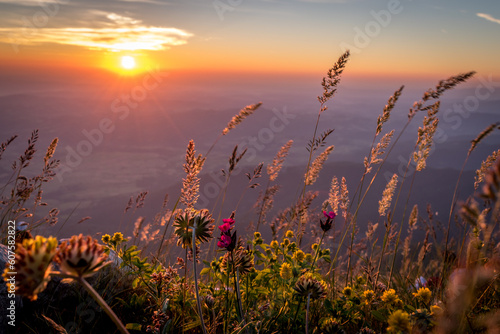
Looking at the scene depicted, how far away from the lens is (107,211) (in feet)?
77.4

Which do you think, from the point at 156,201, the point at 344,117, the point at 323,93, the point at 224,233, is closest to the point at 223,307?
the point at 224,233

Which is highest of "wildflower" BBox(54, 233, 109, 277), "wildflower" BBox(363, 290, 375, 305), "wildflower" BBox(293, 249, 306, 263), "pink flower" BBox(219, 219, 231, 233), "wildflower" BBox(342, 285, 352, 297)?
"wildflower" BBox(54, 233, 109, 277)

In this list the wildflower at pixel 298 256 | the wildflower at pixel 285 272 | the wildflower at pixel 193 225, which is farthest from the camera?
the wildflower at pixel 298 256

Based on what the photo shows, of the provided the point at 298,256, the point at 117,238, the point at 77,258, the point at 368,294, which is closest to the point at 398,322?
the point at 368,294

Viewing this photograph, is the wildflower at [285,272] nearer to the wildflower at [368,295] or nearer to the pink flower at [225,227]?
the wildflower at [368,295]

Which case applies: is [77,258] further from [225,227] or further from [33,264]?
[225,227]

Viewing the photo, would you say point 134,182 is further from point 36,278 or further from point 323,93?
point 36,278

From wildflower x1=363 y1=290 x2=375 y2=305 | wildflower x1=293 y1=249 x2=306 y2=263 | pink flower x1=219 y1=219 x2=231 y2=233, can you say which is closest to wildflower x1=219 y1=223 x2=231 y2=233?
pink flower x1=219 y1=219 x2=231 y2=233

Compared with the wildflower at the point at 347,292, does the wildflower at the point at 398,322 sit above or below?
above

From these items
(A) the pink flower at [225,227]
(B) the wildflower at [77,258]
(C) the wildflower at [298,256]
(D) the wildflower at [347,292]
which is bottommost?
(D) the wildflower at [347,292]

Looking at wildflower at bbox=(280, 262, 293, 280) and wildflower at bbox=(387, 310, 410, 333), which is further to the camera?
wildflower at bbox=(280, 262, 293, 280)

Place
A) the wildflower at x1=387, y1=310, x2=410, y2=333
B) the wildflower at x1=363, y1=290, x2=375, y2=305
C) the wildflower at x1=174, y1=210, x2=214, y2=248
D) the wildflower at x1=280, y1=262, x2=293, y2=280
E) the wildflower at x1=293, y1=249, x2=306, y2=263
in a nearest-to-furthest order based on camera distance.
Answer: the wildflower at x1=387, y1=310, x2=410, y2=333, the wildflower at x1=174, y1=210, x2=214, y2=248, the wildflower at x1=363, y1=290, x2=375, y2=305, the wildflower at x1=280, y1=262, x2=293, y2=280, the wildflower at x1=293, y1=249, x2=306, y2=263

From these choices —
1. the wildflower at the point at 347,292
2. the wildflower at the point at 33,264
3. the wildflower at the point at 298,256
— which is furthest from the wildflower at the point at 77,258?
the wildflower at the point at 347,292

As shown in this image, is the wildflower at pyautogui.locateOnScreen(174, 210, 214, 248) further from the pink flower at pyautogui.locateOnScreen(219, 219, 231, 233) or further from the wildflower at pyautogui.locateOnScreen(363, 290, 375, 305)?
the wildflower at pyautogui.locateOnScreen(363, 290, 375, 305)
